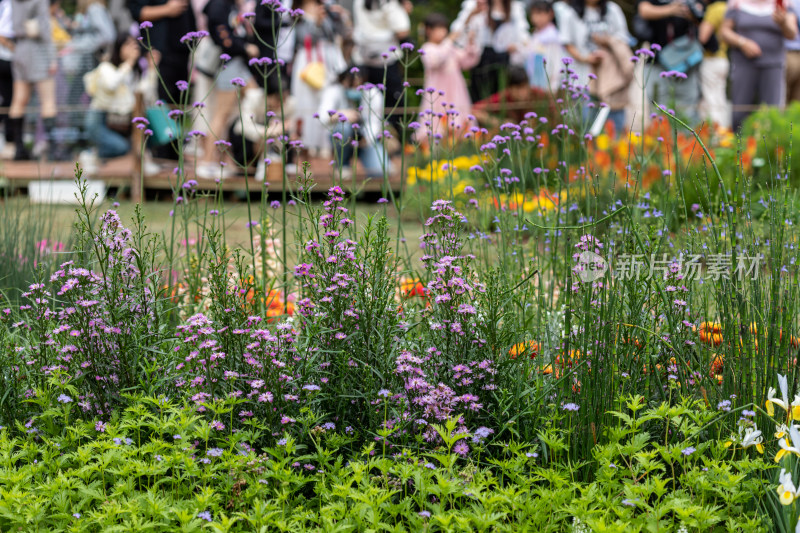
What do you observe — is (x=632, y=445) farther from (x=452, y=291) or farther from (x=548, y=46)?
(x=548, y=46)

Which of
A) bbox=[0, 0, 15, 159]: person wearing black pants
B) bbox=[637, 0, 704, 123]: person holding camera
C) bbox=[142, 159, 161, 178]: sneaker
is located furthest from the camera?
bbox=[0, 0, 15, 159]: person wearing black pants

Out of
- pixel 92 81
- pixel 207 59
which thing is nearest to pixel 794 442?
pixel 207 59

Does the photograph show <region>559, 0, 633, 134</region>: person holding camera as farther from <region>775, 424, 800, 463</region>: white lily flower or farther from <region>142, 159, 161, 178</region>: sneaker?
<region>775, 424, 800, 463</region>: white lily flower

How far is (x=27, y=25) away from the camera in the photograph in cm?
981

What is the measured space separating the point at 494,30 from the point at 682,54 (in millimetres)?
1846

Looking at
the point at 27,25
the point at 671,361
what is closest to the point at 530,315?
the point at 671,361

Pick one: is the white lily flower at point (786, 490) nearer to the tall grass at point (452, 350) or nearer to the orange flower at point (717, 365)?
the tall grass at point (452, 350)

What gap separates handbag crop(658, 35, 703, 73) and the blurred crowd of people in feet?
0.04

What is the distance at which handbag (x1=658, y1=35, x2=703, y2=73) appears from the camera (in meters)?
9.52

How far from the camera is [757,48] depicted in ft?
30.3

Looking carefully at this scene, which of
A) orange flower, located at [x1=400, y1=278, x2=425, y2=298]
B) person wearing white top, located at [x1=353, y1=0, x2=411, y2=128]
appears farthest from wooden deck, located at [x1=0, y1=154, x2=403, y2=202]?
orange flower, located at [x1=400, y1=278, x2=425, y2=298]

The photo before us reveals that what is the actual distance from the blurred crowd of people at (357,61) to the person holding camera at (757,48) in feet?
0.04

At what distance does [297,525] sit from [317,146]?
7.47 meters

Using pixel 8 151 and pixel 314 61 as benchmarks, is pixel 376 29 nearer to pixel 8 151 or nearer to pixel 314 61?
pixel 314 61
